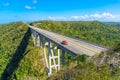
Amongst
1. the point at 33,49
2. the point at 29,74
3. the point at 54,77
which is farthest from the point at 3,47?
the point at 54,77

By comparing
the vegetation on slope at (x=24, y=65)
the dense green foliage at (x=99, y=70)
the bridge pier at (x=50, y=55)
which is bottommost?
the vegetation on slope at (x=24, y=65)

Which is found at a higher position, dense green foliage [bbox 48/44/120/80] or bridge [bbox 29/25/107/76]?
dense green foliage [bbox 48/44/120/80]

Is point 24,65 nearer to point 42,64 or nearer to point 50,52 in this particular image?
point 42,64

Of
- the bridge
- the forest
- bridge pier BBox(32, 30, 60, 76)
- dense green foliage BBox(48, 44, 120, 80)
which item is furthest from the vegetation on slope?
dense green foliage BBox(48, 44, 120, 80)

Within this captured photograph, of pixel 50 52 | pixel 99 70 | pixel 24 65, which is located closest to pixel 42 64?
pixel 24 65

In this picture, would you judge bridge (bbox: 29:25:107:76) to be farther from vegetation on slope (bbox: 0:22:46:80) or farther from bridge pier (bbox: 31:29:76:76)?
vegetation on slope (bbox: 0:22:46:80)

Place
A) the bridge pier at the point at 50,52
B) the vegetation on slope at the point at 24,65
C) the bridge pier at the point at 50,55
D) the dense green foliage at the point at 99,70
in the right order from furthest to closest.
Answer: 1. the vegetation on slope at the point at 24,65
2. the bridge pier at the point at 50,55
3. the bridge pier at the point at 50,52
4. the dense green foliage at the point at 99,70

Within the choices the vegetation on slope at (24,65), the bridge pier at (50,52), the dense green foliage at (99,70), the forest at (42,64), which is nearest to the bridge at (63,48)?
the bridge pier at (50,52)

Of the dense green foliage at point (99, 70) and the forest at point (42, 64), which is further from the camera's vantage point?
the forest at point (42, 64)

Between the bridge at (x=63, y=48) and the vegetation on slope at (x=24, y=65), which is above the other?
the bridge at (x=63, y=48)

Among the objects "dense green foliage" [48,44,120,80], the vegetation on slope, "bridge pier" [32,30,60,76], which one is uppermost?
"dense green foliage" [48,44,120,80]

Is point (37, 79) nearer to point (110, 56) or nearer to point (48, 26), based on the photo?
point (110, 56)

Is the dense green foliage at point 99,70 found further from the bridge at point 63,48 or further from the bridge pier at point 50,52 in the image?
the bridge pier at point 50,52
